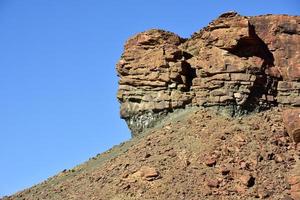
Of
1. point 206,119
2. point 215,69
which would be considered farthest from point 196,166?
point 215,69

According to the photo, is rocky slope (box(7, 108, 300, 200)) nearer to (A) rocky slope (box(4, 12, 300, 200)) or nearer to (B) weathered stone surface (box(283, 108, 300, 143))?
(A) rocky slope (box(4, 12, 300, 200))

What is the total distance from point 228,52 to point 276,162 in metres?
9.91

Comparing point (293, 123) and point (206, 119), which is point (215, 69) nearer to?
point (206, 119)

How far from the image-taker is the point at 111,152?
45.5 m

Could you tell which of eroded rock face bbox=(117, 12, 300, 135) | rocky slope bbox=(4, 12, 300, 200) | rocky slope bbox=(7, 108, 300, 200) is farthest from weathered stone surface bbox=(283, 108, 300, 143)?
eroded rock face bbox=(117, 12, 300, 135)

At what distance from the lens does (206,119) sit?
42906mm

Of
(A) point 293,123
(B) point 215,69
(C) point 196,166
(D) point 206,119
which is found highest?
(B) point 215,69

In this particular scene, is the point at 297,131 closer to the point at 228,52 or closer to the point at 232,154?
the point at 232,154

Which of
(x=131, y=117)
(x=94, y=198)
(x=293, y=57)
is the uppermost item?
(x=293, y=57)

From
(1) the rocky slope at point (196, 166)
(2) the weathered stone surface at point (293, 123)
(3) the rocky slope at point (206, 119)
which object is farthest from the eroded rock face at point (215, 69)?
(2) the weathered stone surface at point (293, 123)

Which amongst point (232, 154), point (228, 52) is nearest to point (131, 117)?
point (228, 52)

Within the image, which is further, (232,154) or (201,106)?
(201,106)

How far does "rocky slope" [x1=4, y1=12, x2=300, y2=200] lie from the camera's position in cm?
3656

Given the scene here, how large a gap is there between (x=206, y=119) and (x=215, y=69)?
4.05m
